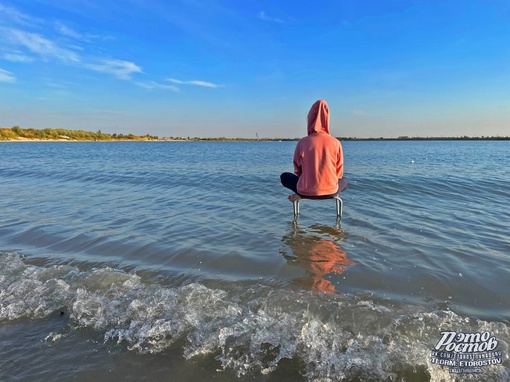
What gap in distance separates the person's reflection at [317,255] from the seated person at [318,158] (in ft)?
2.66

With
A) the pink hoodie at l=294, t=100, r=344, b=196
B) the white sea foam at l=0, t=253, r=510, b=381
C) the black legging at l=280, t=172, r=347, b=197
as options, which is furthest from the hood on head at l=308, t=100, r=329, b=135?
the white sea foam at l=0, t=253, r=510, b=381

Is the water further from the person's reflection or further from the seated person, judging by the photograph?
the seated person

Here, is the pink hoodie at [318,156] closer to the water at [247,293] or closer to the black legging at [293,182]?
the black legging at [293,182]

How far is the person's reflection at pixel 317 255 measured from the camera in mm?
4277

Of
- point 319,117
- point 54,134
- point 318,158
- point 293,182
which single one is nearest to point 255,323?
point 318,158

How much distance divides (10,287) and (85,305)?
4.08ft

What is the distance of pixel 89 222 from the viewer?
24.1 ft

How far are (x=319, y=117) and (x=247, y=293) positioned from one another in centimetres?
415

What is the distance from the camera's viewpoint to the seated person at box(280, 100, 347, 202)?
20.9 feet

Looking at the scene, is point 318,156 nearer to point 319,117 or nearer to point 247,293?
point 319,117

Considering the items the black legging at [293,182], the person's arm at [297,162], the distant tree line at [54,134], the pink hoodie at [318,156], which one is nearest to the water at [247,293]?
the black legging at [293,182]

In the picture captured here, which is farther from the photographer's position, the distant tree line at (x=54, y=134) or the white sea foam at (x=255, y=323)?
the distant tree line at (x=54, y=134)

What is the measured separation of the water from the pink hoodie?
100 cm

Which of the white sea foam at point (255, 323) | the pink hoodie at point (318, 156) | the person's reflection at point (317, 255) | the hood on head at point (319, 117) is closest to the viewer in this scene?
the white sea foam at point (255, 323)
